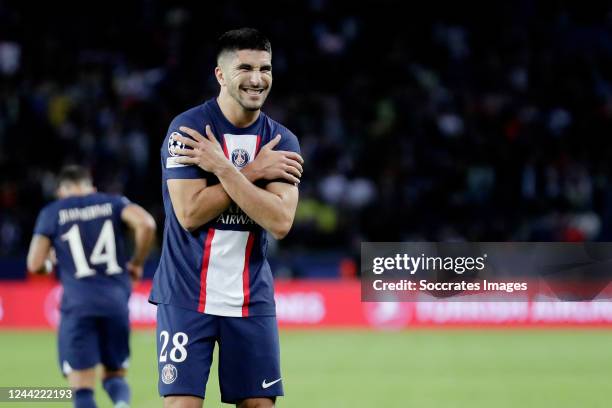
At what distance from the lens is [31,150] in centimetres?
1803

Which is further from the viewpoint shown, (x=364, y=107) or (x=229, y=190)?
(x=364, y=107)

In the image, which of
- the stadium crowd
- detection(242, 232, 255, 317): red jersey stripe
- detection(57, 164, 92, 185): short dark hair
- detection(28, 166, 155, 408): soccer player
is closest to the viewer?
detection(242, 232, 255, 317): red jersey stripe

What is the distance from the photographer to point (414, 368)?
1220cm

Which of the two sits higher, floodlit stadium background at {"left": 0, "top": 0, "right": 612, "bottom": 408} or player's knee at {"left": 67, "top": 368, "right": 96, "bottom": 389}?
floodlit stadium background at {"left": 0, "top": 0, "right": 612, "bottom": 408}

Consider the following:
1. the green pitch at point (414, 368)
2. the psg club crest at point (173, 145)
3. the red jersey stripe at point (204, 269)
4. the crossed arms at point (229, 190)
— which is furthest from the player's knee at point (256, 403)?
the green pitch at point (414, 368)

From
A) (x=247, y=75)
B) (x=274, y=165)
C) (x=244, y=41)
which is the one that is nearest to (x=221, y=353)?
(x=274, y=165)

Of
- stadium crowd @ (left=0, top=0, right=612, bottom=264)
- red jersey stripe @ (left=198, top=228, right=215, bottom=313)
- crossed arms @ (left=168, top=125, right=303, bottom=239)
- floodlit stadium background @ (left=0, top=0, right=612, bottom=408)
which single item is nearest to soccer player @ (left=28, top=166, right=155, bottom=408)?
red jersey stripe @ (left=198, top=228, right=215, bottom=313)

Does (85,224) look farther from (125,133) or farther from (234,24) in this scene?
(234,24)

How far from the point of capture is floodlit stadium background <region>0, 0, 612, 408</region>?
15915mm

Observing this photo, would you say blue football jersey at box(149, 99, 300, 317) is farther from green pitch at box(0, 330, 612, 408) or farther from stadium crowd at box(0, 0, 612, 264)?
stadium crowd at box(0, 0, 612, 264)

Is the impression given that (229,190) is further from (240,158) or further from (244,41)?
(244,41)

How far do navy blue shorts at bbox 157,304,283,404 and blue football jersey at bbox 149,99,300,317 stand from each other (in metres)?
0.05

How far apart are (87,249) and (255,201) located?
328 cm

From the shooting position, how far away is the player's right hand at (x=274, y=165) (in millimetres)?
4801
